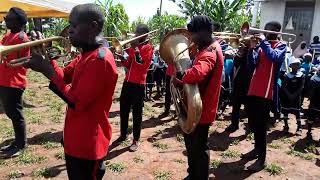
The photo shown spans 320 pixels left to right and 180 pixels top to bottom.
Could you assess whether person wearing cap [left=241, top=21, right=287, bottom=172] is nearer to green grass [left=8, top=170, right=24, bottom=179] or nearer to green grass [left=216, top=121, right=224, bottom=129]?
green grass [left=216, top=121, right=224, bottom=129]

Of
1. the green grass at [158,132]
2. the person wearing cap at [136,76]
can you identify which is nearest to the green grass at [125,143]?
the person wearing cap at [136,76]

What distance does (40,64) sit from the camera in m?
2.63

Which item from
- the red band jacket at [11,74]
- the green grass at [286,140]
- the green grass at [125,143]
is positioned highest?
the red band jacket at [11,74]

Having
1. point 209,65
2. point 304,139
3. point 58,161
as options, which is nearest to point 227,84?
point 304,139

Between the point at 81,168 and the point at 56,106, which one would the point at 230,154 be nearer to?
the point at 81,168

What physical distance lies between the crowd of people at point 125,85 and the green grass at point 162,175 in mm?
758

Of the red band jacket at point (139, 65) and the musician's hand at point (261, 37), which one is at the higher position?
the musician's hand at point (261, 37)

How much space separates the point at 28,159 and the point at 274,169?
327 centimetres

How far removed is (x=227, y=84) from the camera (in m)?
8.44

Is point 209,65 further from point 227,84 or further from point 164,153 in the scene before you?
point 227,84

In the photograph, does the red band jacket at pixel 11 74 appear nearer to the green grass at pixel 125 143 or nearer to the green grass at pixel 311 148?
the green grass at pixel 125 143

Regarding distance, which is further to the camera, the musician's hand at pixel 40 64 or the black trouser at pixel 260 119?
the black trouser at pixel 260 119

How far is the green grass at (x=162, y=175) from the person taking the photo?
4928 millimetres

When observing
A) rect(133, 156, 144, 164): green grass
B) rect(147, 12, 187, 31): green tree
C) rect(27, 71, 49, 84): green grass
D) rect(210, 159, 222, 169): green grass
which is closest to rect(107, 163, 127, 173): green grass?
rect(133, 156, 144, 164): green grass
